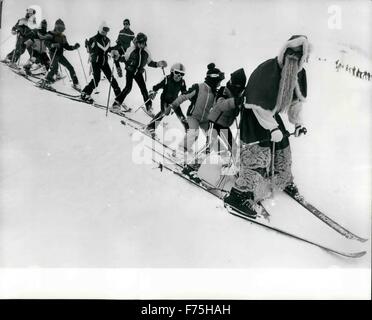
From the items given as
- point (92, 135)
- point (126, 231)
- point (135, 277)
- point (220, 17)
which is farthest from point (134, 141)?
point (220, 17)

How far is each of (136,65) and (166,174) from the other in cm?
194

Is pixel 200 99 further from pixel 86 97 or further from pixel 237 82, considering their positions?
pixel 86 97

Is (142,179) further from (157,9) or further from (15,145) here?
(157,9)

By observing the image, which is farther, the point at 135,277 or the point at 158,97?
the point at 158,97

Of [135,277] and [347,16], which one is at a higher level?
[347,16]

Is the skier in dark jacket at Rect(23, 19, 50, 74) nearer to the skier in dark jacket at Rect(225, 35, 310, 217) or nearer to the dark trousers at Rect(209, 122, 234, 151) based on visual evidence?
the dark trousers at Rect(209, 122, 234, 151)

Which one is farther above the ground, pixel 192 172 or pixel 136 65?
pixel 136 65

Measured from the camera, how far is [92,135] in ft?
14.0

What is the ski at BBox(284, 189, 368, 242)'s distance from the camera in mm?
3520

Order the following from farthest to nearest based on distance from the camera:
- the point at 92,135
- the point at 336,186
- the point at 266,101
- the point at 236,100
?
the point at 92,135 → the point at 336,186 → the point at 236,100 → the point at 266,101

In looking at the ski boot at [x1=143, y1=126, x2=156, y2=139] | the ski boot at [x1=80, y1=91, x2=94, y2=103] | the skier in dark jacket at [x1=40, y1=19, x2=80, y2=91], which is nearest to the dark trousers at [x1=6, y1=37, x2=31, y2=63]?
the skier in dark jacket at [x1=40, y1=19, x2=80, y2=91]

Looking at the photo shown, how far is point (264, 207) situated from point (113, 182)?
146 cm

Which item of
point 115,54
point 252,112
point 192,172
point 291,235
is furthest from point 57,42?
point 291,235

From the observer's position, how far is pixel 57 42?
218 inches
